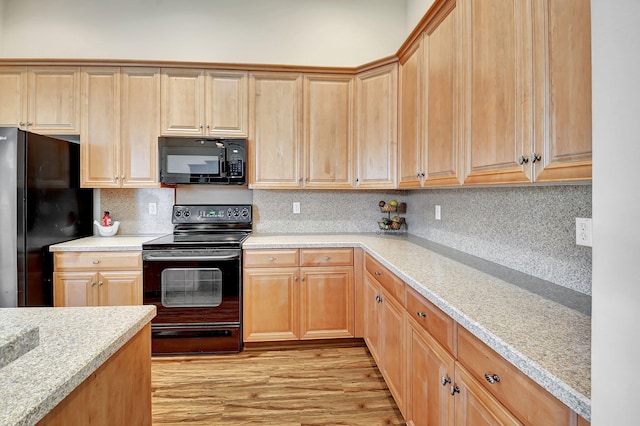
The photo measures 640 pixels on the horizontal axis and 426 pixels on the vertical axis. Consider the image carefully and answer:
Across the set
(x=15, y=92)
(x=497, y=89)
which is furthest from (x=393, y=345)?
(x=15, y=92)

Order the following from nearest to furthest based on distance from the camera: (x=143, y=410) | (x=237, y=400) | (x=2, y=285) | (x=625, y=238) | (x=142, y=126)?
(x=625, y=238)
(x=143, y=410)
(x=237, y=400)
(x=2, y=285)
(x=142, y=126)

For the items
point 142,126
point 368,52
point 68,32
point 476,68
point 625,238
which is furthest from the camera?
point 368,52

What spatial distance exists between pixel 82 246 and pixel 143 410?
6.44 feet

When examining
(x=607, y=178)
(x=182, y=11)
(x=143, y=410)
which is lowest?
(x=143, y=410)

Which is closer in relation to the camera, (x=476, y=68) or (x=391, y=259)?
(x=476, y=68)

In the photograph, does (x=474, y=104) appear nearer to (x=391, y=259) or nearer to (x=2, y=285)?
(x=391, y=259)

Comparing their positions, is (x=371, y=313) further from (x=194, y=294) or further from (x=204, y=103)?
(x=204, y=103)

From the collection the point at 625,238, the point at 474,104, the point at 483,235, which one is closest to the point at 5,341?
the point at 625,238

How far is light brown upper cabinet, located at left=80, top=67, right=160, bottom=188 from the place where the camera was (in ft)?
9.00

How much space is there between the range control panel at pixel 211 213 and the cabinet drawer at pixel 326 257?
2.61 feet

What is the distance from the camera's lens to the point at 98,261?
8.17 ft

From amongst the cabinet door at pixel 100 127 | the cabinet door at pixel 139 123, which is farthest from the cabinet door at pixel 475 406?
the cabinet door at pixel 100 127

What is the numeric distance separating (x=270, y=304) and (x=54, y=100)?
2540 mm

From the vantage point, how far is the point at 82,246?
248cm
